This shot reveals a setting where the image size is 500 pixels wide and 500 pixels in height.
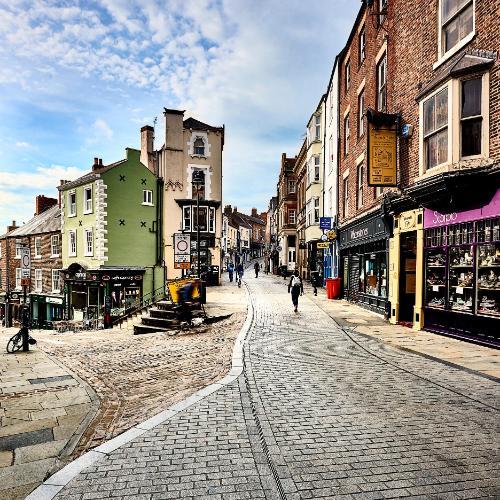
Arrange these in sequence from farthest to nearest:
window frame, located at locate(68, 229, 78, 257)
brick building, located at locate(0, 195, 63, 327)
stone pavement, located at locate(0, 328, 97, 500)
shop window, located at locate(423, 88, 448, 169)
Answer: brick building, located at locate(0, 195, 63, 327), window frame, located at locate(68, 229, 78, 257), shop window, located at locate(423, 88, 448, 169), stone pavement, located at locate(0, 328, 97, 500)

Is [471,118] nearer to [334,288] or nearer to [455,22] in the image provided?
[455,22]

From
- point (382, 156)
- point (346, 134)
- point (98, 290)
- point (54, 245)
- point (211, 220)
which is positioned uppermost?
point (346, 134)

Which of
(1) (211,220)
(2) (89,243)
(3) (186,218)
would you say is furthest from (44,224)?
(1) (211,220)

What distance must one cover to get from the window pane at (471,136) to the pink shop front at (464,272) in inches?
55.2

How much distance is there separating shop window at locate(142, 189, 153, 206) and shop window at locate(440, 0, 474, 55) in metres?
24.1

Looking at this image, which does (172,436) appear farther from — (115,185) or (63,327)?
(115,185)

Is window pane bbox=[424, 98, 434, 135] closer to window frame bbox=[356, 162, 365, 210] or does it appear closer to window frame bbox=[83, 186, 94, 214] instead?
window frame bbox=[356, 162, 365, 210]

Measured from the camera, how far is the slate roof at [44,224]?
33.1 meters

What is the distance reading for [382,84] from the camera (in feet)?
51.6

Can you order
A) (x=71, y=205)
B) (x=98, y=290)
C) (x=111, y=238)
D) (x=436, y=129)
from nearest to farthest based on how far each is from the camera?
(x=436, y=129)
(x=98, y=290)
(x=111, y=238)
(x=71, y=205)

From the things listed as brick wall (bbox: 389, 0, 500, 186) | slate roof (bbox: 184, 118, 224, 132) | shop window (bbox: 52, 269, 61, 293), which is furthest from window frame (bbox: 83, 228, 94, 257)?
brick wall (bbox: 389, 0, 500, 186)

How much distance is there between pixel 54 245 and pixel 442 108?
1219 inches

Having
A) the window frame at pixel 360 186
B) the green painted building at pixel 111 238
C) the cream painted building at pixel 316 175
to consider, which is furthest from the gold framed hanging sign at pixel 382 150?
the green painted building at pixel 111 238

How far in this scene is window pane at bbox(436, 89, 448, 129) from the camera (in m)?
10.4
